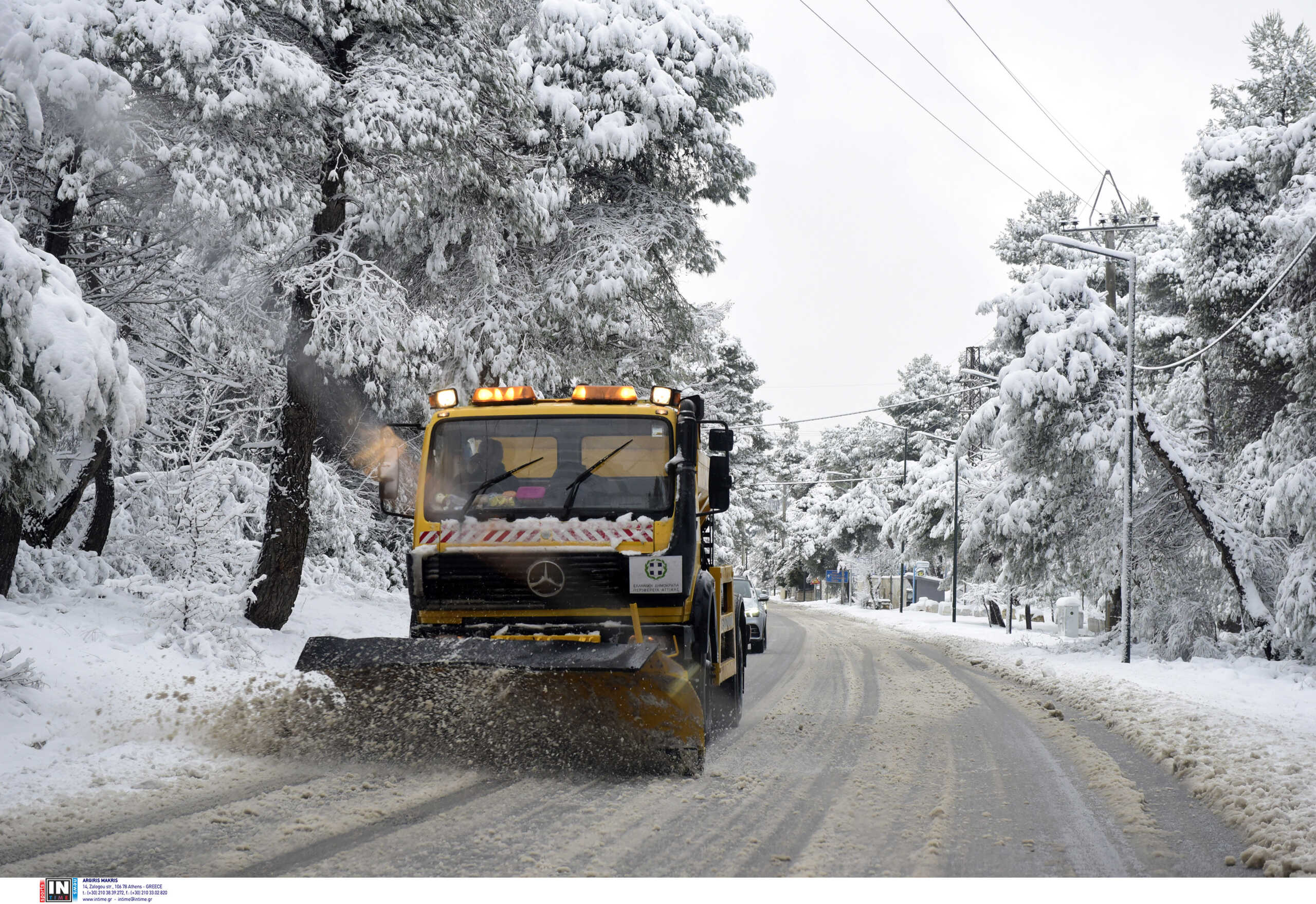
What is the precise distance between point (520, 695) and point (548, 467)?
178 centimetres

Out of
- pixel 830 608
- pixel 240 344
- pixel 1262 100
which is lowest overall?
pixel 830 608

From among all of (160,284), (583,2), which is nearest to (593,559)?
(160,284)

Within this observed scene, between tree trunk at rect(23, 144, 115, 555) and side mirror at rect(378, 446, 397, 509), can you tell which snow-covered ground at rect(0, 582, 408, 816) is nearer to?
tree trunk at rect(23, 144, 115, 555)

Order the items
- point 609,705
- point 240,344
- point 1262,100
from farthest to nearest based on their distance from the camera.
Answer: point 1262,100 < point 240,344 < point 609,705

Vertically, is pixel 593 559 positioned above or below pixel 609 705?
above

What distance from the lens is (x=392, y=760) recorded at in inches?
282

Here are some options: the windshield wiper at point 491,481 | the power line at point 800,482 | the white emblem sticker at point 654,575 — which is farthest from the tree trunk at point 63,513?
the power line at point 800,482

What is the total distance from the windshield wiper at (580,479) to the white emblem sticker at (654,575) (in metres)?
0.65

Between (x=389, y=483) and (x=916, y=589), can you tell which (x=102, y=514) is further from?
(x=916, y=589)

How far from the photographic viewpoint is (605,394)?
838cm

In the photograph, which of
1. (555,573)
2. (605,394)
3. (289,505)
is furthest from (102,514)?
(555,573)

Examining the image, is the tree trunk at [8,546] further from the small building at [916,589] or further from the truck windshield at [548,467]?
the small building at [916,589]

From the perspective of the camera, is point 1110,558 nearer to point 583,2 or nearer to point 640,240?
point 640,240

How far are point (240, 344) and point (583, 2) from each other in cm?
852
